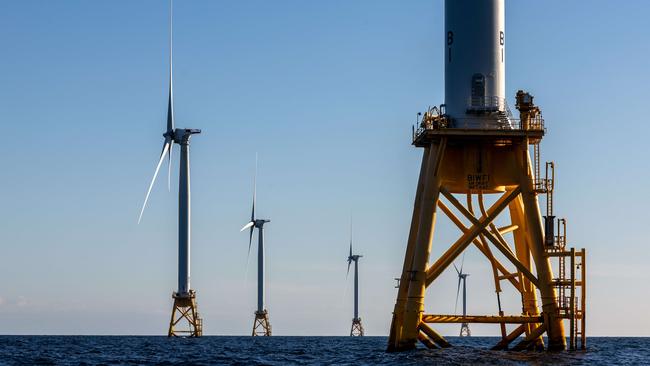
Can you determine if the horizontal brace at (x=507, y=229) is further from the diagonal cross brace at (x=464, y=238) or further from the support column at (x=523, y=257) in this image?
the diagonal cross brace at (x=464, y=238)

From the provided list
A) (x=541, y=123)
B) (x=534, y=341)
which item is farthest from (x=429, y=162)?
(x=534, y=341)

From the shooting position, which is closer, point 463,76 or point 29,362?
point 463,76

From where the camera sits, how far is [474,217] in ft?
217

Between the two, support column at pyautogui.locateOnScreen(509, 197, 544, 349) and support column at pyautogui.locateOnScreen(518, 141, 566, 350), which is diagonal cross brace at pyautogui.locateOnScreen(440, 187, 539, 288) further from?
support column at pyautogui.locateOnScreen(509, 197, 544, 349)

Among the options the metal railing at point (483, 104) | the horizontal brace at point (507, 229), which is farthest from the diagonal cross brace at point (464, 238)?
the metal railing at point (483, 104)

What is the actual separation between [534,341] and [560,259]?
5.92 m

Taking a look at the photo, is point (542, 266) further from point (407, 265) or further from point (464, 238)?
point (407, 265)

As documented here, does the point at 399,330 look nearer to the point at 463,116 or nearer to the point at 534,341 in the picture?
the point at 534,341

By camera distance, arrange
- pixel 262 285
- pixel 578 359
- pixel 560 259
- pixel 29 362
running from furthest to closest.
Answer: pixel 262 285 → pixel 29 362 → pixel 560 259 → pixel 578 359

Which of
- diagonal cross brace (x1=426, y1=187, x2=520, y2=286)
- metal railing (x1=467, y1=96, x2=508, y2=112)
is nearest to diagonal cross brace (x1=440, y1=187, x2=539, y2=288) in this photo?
diagonal cross brace (x1=426, y1=187, x2=520, y2=286)

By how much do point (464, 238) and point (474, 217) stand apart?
1.64 m

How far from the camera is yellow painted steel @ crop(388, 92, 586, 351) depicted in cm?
6400

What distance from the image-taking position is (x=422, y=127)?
67.1m

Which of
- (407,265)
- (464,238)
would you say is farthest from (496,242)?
(407,265)
